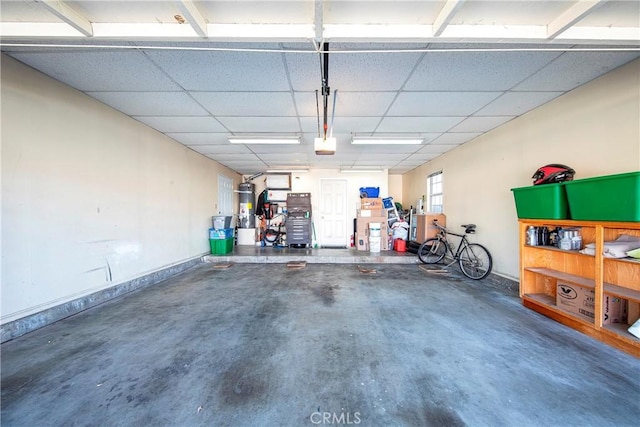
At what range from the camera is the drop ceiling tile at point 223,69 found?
2.01 meters

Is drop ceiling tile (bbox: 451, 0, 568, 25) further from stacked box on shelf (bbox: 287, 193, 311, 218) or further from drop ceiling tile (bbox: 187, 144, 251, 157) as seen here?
stacked box on shelf (bbox: 287, 193, 311, 218)

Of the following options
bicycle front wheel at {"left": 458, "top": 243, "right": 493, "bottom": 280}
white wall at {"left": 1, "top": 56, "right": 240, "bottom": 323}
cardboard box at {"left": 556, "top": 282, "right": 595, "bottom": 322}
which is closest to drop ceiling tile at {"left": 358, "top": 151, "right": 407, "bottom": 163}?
bicycle front wheel at {"left": 458, "top": 243, "right": 493, "bottom": 280}

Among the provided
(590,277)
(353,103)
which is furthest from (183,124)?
(590,277)

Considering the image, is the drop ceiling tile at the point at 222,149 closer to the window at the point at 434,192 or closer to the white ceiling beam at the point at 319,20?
the white ceiling beam at the point at 319,20

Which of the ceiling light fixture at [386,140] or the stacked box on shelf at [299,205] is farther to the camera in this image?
the stacked box on shelf at [299,205]

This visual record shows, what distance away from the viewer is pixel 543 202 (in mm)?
2467

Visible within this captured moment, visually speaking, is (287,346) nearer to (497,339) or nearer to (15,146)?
(497,339)

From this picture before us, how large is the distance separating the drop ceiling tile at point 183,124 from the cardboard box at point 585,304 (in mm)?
4838

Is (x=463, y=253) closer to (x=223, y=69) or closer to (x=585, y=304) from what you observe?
(x=585, y=304)

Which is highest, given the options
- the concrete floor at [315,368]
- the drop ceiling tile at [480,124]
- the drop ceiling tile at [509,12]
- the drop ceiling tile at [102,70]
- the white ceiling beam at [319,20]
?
the drop ceiling tile at [509,12]

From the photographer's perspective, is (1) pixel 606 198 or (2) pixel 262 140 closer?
(1) pixel 606 198

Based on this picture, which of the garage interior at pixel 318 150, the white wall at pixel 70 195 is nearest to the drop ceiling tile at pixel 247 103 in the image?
the garage interior at pixel 318 150

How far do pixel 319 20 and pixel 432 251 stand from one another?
16.5ft

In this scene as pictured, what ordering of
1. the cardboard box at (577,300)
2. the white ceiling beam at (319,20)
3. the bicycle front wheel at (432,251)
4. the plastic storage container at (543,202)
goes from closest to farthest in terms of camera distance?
the white ceiling beam at (319,20) → the cardboard box at (577,300) → the plastic storage container at (543,202) → the bicycle front wheel at (432,251)
